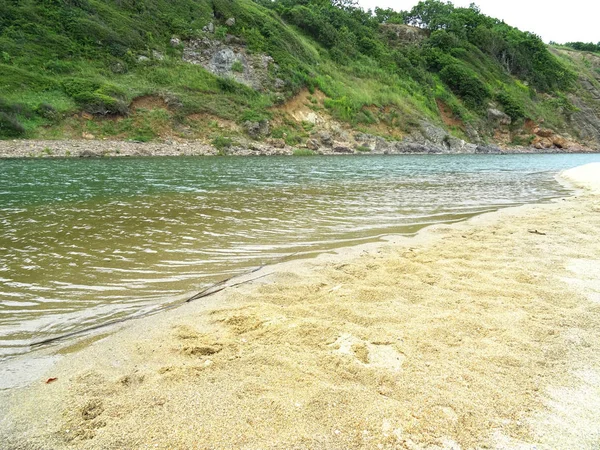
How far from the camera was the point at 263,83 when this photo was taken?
3962cm

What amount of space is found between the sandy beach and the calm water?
75 centimetres

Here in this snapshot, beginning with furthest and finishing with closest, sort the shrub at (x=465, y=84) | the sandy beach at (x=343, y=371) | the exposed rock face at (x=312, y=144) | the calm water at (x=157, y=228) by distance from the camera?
the shrub at (x=465, y=84) < the exposed rock face at (x=312, y=144) < the calm water at (x=157, y=228) < the sandy beach at (x=343, y=371)

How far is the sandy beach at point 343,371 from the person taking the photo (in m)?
1.97

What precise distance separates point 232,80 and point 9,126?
20407 millimetres

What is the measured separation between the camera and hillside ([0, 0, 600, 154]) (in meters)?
29.1

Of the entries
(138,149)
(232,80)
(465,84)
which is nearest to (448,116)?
(465,84)

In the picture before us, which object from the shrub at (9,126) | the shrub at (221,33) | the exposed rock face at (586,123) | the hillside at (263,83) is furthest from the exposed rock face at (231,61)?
the exposed rock face at (586,123)

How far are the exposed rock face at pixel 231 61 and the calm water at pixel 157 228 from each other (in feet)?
91.6

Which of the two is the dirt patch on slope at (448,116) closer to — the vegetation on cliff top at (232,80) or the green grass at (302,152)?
the vegetation on cliff top at (232,80)

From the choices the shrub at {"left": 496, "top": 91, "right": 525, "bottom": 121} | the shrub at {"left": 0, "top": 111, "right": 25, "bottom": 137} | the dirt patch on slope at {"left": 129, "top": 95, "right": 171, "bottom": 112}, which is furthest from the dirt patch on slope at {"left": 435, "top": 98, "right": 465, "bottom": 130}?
the shrub at {"left": 0, "top": 111, "right": 25, "bottom": 137}

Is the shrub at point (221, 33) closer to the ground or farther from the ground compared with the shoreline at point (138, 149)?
farther from the ground

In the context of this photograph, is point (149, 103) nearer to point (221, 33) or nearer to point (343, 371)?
point (221, 33)

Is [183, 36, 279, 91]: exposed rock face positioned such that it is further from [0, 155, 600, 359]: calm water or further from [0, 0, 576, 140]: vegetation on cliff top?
[0, 155, 600, 359]: calm water

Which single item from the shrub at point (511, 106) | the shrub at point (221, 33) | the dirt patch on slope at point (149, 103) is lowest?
the dirt patch on slope at point (149, 103)
